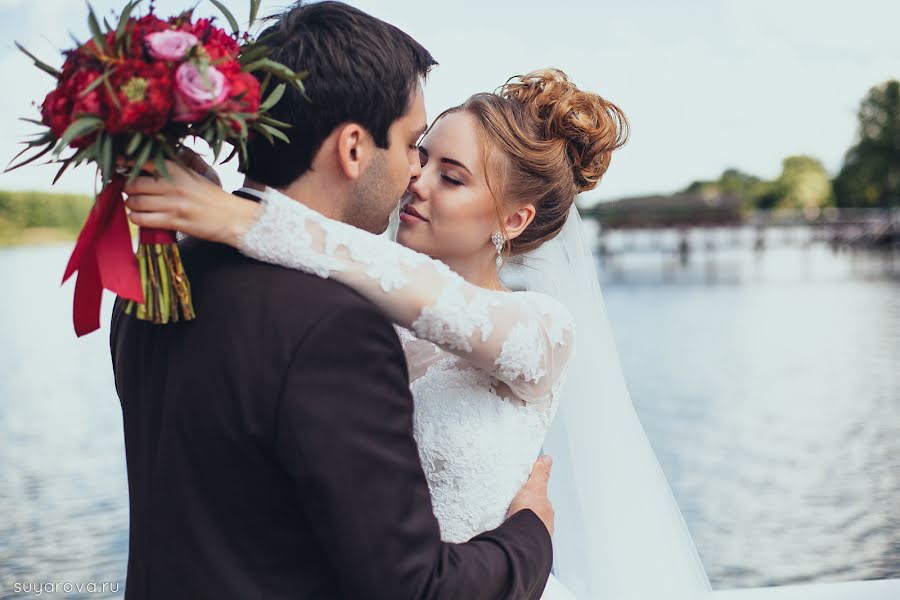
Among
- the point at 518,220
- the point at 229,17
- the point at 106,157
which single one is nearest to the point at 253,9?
the point at 229,17

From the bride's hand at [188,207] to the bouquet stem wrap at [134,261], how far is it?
4cm

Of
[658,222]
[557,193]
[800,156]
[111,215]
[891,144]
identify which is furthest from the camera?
[800,156]

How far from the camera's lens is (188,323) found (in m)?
1.47

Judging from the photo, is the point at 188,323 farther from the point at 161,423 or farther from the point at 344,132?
the point at 344,132

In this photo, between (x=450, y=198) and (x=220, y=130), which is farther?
(x=450, y=198)

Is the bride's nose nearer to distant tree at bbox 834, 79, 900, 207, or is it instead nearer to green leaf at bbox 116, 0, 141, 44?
green leaf at bbox 116, 0, 141, 44

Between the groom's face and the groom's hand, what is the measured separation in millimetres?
666

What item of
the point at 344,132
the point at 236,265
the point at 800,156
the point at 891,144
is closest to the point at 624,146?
the point at 344,132

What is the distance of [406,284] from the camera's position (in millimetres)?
1574

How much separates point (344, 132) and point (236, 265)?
0.30 meters

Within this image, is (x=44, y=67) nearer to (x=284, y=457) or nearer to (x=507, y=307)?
(x=284, y=457)

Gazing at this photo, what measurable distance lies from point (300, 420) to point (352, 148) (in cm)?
52

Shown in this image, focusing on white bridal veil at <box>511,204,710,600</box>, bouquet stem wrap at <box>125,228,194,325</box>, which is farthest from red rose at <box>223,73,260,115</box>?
white bridal veil at <box>511,204,710,600</box>

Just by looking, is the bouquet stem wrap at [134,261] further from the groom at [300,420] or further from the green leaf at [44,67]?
the green leaf at [44,67]
